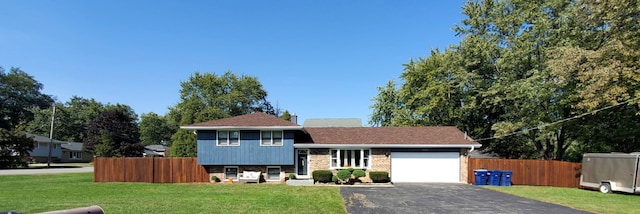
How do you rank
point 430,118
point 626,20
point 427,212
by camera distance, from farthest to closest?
point 430,118 < point 626,20 < point 427,212

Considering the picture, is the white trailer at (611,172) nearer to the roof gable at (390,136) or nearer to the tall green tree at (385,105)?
the roof gable at (390,136)

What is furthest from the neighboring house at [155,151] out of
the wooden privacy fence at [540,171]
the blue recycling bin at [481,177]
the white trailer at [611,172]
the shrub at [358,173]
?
the white trailer at [611,172]

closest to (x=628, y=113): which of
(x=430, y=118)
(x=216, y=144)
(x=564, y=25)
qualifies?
(x=564, y=25)

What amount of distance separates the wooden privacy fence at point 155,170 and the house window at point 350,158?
769 centimetres

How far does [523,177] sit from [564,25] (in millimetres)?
10211

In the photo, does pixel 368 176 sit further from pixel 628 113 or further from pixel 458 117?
pixel 628 113

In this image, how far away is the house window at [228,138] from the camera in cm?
2189

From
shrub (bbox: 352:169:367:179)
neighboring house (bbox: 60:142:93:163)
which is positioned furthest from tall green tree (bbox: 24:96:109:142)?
shrub (bbox: 352:169:367:179)

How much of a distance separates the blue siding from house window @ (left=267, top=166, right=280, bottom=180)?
0.74 metres

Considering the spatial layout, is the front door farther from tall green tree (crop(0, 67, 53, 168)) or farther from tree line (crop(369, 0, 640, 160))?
tall green tree (crop(0, 67, 53, 168))

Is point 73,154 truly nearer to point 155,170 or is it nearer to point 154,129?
point 154,129

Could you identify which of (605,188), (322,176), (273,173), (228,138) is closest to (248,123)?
(228,138)

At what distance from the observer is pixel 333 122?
42.9 meters

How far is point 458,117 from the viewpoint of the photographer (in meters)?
32.4
